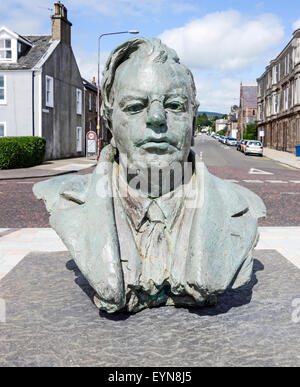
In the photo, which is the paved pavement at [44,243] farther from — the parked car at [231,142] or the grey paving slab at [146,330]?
the parked car at [231,142]

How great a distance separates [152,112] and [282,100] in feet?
151

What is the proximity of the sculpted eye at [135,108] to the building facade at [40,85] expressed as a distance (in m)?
A: 22.6

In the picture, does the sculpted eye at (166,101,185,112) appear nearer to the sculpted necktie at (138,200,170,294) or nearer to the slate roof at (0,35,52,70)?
the sculpted necktie at (138,200,170,294)

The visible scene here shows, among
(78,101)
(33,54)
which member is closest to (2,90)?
(33,54)

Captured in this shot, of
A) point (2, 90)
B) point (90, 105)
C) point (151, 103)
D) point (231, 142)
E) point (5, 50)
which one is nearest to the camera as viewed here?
point (151, 103)

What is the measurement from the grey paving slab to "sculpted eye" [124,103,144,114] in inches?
66.3

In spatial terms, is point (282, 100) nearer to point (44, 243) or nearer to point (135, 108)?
point (44, 243)

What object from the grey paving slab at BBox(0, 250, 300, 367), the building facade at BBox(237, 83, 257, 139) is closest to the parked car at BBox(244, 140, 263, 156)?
the grey paving slab at BBox(0, 250, 300, 367)

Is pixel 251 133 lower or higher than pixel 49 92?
lower

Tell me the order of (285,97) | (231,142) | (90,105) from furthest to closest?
(231,142) → (285,97) → (90,105)

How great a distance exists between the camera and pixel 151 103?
131 inches

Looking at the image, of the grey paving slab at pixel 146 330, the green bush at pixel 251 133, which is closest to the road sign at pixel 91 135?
the grey paving slab at pixel 146 330

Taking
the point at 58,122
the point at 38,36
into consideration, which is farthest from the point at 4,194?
the point at 38,36

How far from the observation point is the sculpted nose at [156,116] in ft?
10.6
